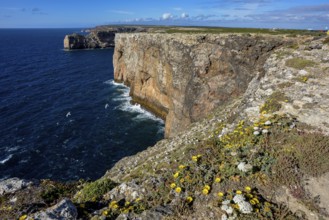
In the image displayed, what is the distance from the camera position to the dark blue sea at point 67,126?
127 feet

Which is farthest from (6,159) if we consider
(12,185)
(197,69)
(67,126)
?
(197,69)

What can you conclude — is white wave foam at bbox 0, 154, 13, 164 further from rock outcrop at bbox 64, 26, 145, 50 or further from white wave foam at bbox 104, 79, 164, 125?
rock outcrop at bbox 64, 26, 145, 50

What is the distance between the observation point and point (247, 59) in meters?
35.7

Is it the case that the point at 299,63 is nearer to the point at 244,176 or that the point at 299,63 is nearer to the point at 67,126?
the point at 244,176

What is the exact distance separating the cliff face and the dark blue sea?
6.65 metres

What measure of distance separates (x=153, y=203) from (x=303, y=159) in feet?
22.4

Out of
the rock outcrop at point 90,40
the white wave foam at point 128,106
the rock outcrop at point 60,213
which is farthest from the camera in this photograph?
the rock outcrop at point 90,40

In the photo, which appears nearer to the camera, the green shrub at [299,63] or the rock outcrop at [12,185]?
the rock outcrop at [12,185]

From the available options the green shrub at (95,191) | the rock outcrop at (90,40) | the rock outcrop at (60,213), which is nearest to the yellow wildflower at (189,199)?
the rock outcrop at (60,213)

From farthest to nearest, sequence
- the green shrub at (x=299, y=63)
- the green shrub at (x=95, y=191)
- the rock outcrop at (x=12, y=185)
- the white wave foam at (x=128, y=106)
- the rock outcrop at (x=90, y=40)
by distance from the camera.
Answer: the rock outcrop at (x=90, y=40) < the white wave foam at (x=128, y=106) < the green shrub at (x=299, y=63) < the rock outcrop at (x=12, y=185) < the green shrub at (x=95, y=191)

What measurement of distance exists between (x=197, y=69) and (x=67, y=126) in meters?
29.2

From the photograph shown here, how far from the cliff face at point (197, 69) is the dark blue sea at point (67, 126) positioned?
262 inches

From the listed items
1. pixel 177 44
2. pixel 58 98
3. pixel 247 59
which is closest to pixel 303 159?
pixel 247 59

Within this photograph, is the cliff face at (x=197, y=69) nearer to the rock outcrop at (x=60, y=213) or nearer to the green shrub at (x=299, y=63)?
the green shrub at (x=299, y=63)
